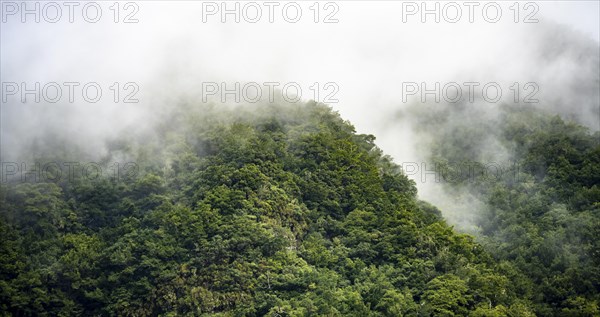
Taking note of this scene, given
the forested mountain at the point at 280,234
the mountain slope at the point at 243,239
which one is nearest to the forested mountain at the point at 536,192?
the forested mountain at the point at 280,234

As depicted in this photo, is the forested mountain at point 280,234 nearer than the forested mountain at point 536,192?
Yes

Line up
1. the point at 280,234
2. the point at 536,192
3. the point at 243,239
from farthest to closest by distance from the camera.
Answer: the point at 536,192 < the point at 280,234 < the point at 243,239

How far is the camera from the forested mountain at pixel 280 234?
165 ft

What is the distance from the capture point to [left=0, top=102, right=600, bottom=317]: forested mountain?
165 ft

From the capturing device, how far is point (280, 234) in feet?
174

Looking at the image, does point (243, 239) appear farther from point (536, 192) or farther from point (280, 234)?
point (536, 192)

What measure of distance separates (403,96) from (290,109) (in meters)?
15.8

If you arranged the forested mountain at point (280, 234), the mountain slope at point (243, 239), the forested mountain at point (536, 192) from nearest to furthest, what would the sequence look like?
the mountain slope at point (243, 239) → the forested mountain at point (280, 234) → the forested mountain at point (536, 192)

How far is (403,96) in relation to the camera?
78.2 metres

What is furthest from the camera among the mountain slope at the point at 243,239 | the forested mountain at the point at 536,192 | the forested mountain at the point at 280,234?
the forested mountain at the point at 536,192

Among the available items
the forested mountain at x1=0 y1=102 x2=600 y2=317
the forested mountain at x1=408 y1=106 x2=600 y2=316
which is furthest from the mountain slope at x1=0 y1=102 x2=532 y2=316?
the forested mountain at x1=408 y1=106 x2=600 y2=316

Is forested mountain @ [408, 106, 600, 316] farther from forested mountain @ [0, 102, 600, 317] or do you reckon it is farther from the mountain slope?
the mountain slope

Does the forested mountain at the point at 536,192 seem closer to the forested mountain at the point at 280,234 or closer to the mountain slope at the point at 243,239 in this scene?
the forested mountain at the point at 280,234

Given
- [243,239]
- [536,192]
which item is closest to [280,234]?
[243,239]
